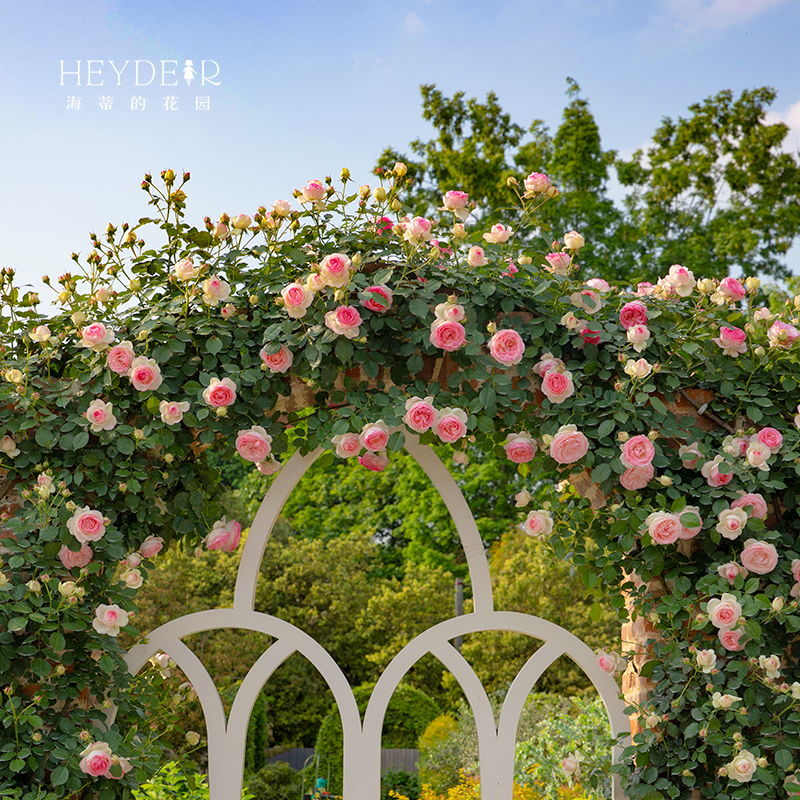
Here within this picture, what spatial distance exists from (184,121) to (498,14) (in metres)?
4.33

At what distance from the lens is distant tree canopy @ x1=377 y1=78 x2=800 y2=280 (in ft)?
33.2

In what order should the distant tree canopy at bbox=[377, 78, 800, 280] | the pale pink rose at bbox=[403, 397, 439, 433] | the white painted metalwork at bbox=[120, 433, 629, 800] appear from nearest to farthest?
the pale pink rose at bbox=[403, 397, 439, 433] → the white painted metalwork at bbox=[120, 433, 629, 800] → the distant tree canopy at bbox=[377, 78, 800, 280]

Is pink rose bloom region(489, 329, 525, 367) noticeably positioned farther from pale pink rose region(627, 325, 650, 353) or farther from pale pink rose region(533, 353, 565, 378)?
pale pink rose region(627, 325, 650, 353)

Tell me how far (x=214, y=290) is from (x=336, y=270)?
1.18 ft

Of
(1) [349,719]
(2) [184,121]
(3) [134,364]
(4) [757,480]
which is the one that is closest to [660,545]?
(4) [757,480]

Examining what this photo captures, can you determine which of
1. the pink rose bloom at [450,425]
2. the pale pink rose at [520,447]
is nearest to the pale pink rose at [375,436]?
the pink rose bloom at [450,425]

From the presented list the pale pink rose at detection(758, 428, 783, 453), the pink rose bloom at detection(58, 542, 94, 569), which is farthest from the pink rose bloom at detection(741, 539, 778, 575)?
the pink rose bloom at detection(58, 542, 94, 569)

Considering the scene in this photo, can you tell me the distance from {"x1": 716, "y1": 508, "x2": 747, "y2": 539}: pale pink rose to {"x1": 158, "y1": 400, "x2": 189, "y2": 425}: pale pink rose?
1459 millimetres

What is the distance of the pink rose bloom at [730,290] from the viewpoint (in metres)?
1.97

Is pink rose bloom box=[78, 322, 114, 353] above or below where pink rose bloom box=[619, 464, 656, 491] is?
above

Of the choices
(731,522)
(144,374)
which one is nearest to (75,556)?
(144,374)

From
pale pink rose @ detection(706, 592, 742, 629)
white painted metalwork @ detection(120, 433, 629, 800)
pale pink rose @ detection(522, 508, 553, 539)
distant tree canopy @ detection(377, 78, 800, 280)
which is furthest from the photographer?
distant tree canopy @ detection(377, 78, 800, 280)

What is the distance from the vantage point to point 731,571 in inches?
74.9

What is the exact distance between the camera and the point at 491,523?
10383 mm
